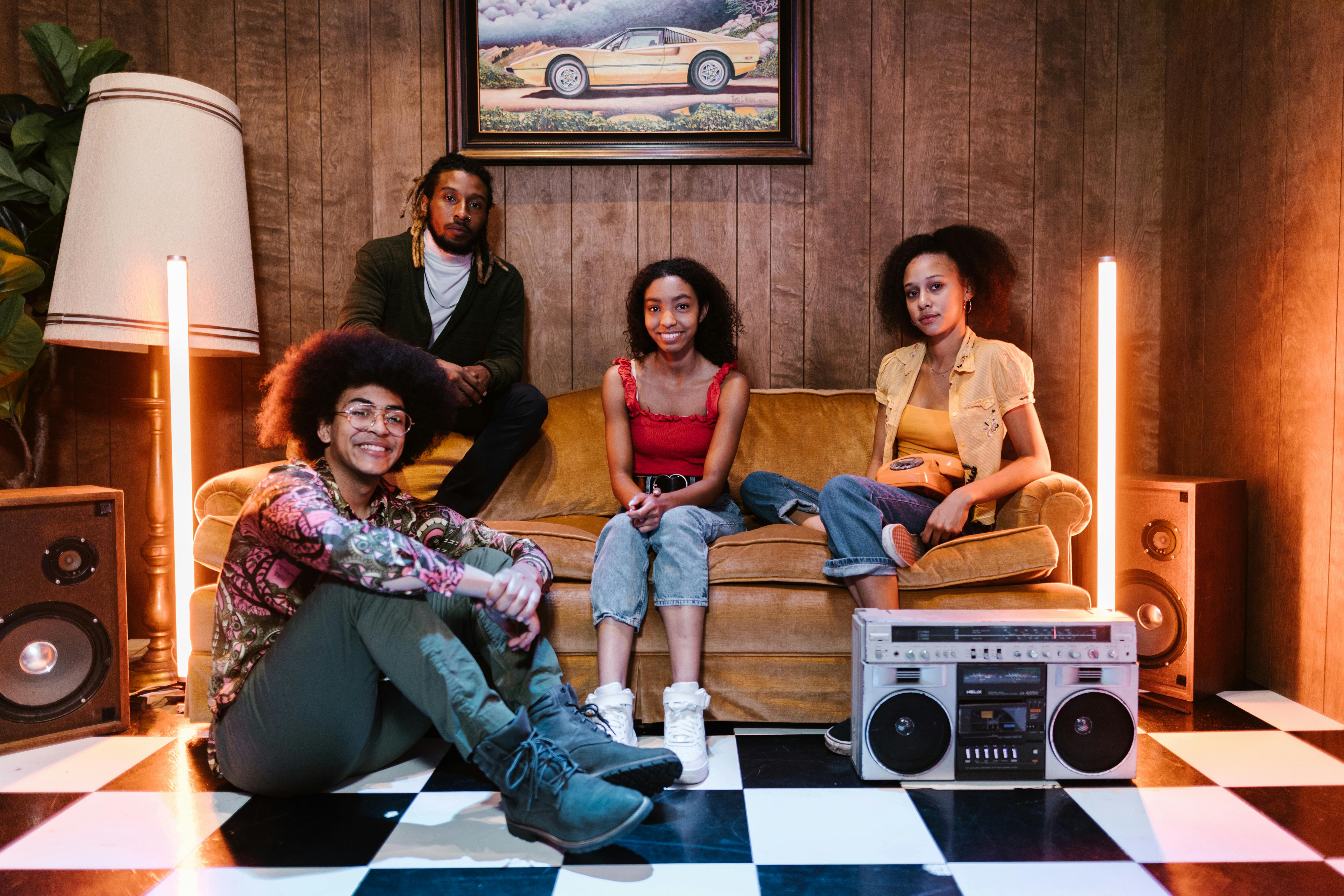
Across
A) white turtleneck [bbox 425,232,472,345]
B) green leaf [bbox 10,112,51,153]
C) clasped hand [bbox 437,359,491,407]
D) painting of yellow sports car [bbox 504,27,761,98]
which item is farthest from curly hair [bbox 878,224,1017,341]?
green leaf [bbox 10,112,51,153]

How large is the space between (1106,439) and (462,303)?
1.89 metres

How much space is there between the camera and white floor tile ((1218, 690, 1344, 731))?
1991 millimetres

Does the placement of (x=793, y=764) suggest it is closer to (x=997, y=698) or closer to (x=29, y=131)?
(x=997, y=698)

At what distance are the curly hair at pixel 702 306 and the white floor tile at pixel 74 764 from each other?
158 centimetres

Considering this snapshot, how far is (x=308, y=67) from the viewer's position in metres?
2.89

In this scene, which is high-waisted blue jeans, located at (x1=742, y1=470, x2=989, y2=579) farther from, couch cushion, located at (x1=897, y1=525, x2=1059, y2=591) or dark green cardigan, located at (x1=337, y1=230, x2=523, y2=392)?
dark green cardigan, located at (x1=337, y1=230, x2=523, y2=392)

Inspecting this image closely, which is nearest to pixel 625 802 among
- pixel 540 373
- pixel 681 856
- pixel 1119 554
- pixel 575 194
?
pixel 681 856

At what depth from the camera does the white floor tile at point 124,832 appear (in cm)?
137

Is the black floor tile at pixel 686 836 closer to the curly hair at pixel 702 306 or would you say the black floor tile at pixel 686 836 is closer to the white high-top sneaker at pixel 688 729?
the white high-top sneaker at pixel 688 729

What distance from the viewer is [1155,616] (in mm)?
2213

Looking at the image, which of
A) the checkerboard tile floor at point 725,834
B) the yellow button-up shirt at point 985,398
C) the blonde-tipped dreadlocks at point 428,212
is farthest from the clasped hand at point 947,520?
the blonde-tipped dreadlocks at point 428,212

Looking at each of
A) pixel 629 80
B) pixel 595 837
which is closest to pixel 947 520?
pixel 595 837

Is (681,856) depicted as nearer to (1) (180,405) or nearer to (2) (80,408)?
(1) (180,405)

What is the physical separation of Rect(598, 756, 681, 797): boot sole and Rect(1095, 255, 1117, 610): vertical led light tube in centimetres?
105
